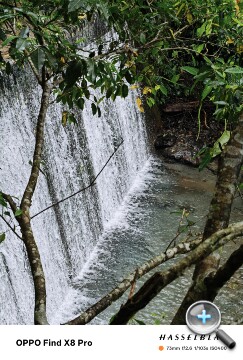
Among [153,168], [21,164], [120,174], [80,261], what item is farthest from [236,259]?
[153,168]

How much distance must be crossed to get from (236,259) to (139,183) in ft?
23.1

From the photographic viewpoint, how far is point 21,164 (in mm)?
5184

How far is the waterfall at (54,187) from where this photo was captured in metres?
4.88

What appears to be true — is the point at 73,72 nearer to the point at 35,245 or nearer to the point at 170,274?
the point at 35,245

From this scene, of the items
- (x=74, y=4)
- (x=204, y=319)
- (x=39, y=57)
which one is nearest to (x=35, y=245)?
(x=39, y=57)

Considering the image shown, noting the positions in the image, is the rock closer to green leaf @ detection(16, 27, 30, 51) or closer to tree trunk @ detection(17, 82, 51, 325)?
tree trunk @ detection(17, 82, 51, 325)

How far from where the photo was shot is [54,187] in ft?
19.0

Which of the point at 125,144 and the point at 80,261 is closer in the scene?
the point at 80,261

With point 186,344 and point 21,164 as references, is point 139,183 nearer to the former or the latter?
point 21,164

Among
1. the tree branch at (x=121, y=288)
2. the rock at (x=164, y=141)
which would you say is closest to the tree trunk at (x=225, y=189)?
the tree branch at (x=121, y=288)

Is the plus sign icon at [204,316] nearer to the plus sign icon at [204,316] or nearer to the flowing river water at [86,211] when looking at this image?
the plus sign icon at [204,316]

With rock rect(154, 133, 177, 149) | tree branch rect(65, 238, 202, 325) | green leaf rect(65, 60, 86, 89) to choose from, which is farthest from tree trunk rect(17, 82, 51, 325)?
rock rect(154, 133, 177, 149)

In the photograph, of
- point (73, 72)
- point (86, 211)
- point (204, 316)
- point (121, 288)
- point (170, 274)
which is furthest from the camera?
point (86, 211)

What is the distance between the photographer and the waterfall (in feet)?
16.0
